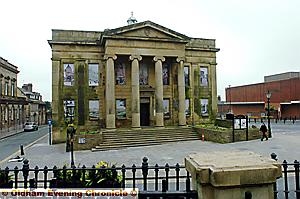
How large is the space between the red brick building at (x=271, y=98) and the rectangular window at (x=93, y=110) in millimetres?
36477

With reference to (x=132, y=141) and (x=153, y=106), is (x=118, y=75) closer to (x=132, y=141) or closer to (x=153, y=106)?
(x=153, y=106)

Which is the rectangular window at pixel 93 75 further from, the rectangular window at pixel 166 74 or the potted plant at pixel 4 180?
the potted plant at pixel 4 180

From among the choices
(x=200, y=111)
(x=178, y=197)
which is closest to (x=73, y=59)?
(x=200, y=111)

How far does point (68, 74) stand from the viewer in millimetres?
29984

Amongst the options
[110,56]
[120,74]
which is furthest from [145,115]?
[110,56]

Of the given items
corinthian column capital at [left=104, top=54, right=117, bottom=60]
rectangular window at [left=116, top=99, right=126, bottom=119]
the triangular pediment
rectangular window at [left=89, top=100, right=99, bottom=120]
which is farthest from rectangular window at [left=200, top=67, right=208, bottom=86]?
rectangular window at [left=89, top=100, right=99, bottom=120]

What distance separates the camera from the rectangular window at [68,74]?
29969 mm

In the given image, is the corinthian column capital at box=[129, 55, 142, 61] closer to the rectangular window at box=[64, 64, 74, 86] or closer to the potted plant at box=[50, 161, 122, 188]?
the rectangular window at box=[64, 64, 74, 86]

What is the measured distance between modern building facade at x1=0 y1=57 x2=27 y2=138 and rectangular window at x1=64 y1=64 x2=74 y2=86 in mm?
18578

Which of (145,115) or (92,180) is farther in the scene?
(145,115)

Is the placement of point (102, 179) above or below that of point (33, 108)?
below

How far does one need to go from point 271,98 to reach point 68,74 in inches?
1815

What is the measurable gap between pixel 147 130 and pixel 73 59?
10.5 meters

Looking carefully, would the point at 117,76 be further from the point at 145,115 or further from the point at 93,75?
the point at 145,115
